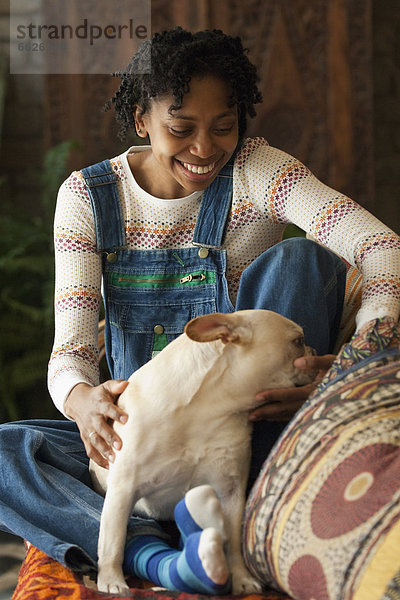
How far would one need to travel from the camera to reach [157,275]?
1.80 metres

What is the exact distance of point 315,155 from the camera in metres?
3.72

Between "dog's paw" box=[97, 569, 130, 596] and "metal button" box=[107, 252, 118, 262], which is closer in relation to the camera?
"dog's paw" box=[97, 569, 130, 596]

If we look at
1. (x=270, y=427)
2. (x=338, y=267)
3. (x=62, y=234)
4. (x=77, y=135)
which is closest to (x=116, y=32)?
(x=77, y=135)

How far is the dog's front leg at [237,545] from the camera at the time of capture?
3.73ft

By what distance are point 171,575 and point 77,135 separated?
302 centimetres

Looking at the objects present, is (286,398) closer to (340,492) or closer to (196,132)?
(340,492)

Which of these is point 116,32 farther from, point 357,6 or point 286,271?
point 286,271

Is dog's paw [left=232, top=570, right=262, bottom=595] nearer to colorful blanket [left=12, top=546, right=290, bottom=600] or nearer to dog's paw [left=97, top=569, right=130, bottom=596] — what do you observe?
colorful blanket [left=12, top=546, right=290, bottom=600]

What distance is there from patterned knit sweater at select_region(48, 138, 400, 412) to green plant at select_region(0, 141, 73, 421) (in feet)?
5.58

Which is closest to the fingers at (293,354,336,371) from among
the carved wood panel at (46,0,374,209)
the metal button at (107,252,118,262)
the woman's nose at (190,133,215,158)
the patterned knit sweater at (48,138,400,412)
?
the patterned knit sweater at (48,138,400,412)

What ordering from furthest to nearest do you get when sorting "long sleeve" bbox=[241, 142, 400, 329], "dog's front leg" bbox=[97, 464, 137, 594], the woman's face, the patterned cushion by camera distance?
the woman's face, "long sleeve" bbox=[241, 142, 400, 329], "dog's front leg" bbox=[97, 464, 137, 594], the patterned cushion

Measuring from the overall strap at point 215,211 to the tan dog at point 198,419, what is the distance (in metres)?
0.51

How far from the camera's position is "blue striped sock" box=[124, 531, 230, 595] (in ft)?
3.53

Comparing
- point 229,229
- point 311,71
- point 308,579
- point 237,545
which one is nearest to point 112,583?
point 237,545
